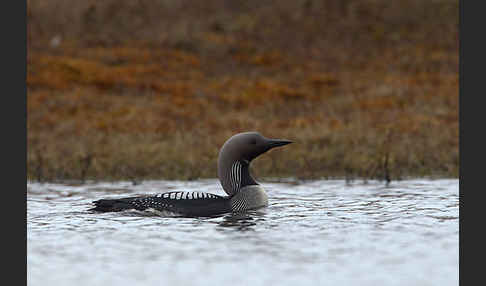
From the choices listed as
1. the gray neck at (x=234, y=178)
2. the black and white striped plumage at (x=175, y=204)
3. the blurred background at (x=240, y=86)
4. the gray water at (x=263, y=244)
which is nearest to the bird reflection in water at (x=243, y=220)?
the gray water at (x=263, y=244)

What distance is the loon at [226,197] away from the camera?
7.95 m

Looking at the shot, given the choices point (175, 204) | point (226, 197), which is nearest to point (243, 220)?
point (226, 197)

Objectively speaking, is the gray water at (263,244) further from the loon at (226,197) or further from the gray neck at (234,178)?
the gray neck at (234,178)

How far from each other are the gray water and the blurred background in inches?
121

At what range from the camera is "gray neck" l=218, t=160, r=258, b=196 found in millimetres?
8461

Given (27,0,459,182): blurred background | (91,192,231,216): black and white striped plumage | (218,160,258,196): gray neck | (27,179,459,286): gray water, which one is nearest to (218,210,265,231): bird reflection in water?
(27,179,459,286): gray water

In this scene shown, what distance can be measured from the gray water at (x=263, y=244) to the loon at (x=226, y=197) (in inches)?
4.6

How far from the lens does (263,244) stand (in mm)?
6566

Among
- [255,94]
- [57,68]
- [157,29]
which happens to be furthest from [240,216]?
[157,29]

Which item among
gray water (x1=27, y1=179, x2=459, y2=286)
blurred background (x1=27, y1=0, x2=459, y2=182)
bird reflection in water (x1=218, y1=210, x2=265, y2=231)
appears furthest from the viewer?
blurred background (x1=27, y1=0, x2=459, y2=182)

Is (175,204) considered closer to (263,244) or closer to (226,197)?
(226,197)

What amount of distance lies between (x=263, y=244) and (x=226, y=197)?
5.89ft

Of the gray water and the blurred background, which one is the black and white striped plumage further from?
the blurred background

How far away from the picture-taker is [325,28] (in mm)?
31688
